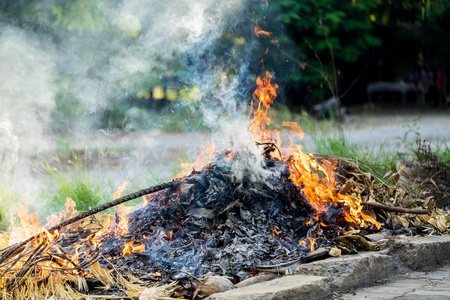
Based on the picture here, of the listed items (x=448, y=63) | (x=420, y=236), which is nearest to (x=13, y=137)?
(x=420, y=236)

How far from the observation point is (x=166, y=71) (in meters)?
8.60

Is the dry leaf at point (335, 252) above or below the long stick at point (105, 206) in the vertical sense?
below

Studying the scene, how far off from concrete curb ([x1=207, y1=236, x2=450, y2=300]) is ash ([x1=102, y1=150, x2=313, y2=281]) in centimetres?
32

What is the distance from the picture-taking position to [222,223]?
11.5 feet

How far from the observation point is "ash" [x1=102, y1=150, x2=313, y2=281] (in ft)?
10.4

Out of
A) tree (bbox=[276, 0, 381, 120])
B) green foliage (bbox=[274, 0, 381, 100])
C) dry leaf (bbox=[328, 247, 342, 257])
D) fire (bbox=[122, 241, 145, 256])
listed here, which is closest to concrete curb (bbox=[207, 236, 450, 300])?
dry leaf (bbox=[328, 247, 342, 257])

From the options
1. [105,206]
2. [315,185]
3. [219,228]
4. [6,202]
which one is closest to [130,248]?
[105,206]

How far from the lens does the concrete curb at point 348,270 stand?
2.61m

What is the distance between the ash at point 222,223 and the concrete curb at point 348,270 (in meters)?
0.32

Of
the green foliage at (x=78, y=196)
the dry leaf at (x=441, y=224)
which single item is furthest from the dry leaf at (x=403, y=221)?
the green foliage at (x=78, y=196)

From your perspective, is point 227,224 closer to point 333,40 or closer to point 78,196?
Result: point 78,196

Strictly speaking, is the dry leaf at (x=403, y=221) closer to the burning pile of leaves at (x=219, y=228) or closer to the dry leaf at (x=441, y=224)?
the burning pile of leaves at (x=219, y=228)

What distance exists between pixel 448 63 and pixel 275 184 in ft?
54.7

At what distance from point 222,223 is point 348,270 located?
38.9 inches
